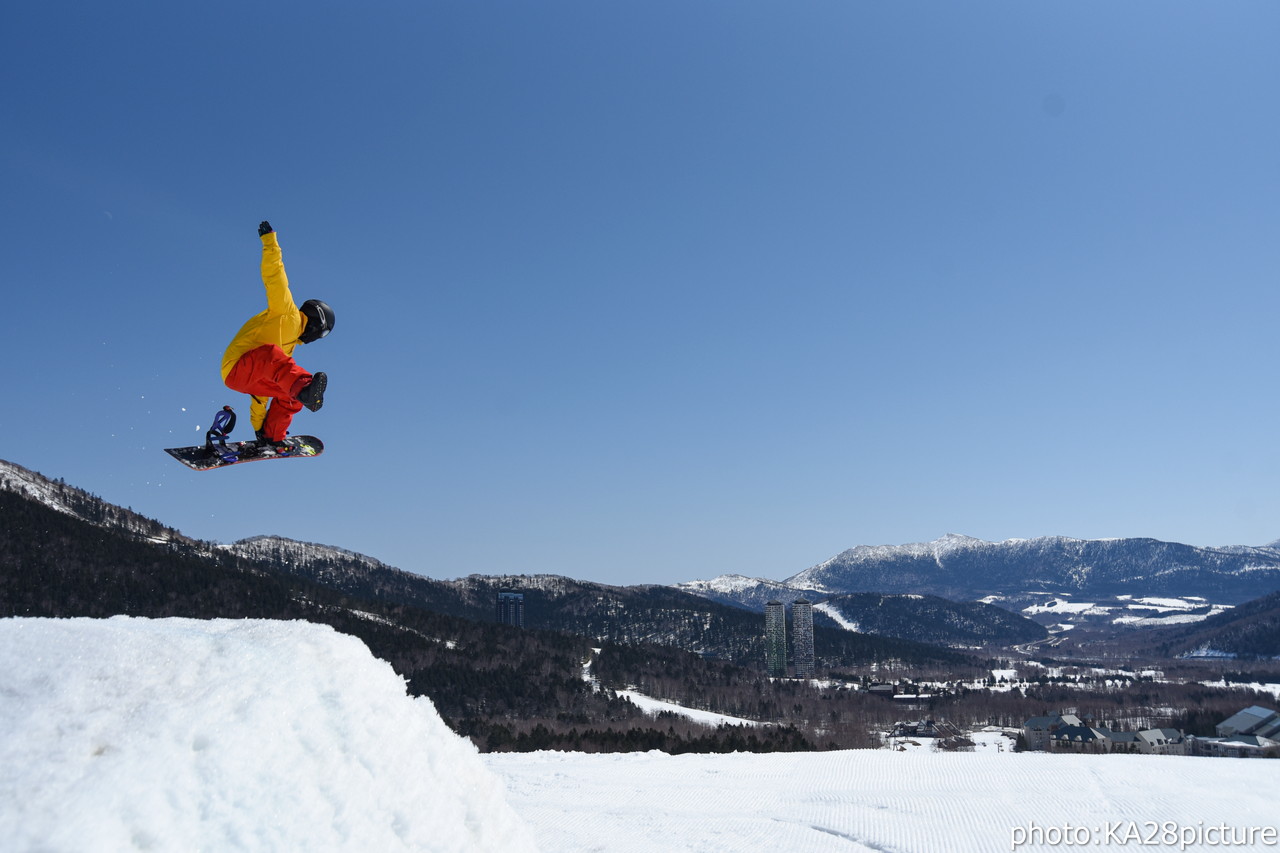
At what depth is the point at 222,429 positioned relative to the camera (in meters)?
13.6

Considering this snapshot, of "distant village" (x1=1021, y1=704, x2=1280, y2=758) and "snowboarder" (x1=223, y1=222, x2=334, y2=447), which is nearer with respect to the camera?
"snowboarder" (x1=223, y1=222, x2=334, y2=447)

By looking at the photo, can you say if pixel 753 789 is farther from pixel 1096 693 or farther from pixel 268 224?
pixel 1096 693

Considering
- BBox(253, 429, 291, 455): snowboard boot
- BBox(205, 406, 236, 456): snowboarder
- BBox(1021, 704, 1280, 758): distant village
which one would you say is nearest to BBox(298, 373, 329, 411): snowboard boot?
BBox(253, 429, 291, 455): snowboard boot

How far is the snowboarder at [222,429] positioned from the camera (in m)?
13.5

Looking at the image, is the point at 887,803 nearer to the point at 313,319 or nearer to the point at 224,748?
the point at 313,319

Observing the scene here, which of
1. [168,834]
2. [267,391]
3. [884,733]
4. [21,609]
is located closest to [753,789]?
[267,391]

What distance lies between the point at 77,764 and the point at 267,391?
6853 millimetres

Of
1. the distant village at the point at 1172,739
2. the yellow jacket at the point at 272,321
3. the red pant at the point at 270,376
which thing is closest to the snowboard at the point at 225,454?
the red pant at the point at 270,376

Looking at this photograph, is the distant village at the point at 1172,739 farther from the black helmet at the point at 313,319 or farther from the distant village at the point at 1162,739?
the black helmet at the point at 313,319

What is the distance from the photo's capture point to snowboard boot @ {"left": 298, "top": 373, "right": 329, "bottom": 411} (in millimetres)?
11836

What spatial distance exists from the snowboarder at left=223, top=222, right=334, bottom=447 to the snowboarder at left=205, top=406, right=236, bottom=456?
6.47 feet

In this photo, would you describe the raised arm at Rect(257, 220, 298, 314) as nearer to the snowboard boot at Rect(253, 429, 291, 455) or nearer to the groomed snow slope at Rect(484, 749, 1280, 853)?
the snowboard boot at Rect(253, 429, 291, 455)

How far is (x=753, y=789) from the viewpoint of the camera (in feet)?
87.4

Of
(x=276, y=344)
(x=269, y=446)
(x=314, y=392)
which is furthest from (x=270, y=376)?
(x=269, y=446)
